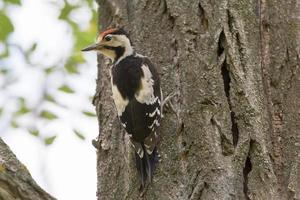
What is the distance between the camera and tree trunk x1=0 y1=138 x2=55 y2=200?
2.10 meters

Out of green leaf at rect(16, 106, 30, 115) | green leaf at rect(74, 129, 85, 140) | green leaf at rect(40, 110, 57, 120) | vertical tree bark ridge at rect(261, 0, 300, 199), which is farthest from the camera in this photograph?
green leaf at rect(16, 106, 30, 115)

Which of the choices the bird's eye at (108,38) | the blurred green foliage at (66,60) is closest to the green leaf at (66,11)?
the blurred green foliage at (66,60)

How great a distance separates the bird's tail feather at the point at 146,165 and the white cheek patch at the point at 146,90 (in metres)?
0.38

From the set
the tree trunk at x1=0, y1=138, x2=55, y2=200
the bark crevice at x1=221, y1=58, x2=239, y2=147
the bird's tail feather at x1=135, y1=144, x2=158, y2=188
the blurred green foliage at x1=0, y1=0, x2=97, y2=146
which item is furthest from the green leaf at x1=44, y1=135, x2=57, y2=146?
the tree trunk at x1=0, y1=138, x2=55, y2=200

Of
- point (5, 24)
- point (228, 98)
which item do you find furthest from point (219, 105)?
point (5, 24)

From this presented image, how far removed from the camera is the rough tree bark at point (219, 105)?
9.12ft

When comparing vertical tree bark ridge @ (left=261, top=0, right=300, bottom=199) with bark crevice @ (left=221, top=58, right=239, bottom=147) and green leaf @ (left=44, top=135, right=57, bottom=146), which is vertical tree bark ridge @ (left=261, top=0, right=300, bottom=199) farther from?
green leaf @ (left=44, top=135, right=57, bottom=146)

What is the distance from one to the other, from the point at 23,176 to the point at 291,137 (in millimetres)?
1425

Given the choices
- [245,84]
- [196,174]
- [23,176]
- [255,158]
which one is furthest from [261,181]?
[23,176]

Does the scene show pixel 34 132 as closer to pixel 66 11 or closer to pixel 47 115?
pixel 47 115

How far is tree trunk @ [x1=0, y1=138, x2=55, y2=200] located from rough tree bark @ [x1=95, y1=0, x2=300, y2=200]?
30.5 inches

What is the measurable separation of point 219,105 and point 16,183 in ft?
3.84

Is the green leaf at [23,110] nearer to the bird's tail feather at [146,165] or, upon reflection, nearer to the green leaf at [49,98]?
the green leaf at [49,98]

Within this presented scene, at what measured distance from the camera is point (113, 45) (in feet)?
12.1
